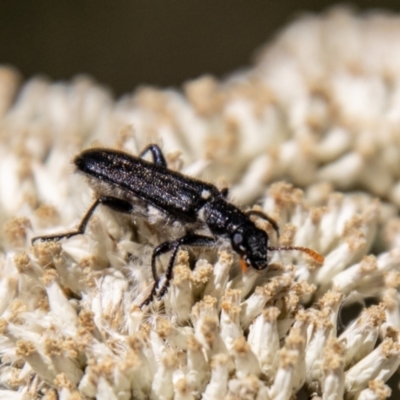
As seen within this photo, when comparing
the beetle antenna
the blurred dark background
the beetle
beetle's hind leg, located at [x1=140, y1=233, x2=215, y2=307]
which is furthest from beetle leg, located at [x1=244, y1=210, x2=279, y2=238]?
the blurred dark background

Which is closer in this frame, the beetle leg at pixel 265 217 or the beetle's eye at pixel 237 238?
the beetle's eye at pixel 237 238

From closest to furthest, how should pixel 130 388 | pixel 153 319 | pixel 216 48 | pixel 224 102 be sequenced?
pixel 130 388 → pixel 153 319 → pixel 224 102 → pixel 216 48

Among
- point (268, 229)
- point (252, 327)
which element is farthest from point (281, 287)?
point (268, 229)

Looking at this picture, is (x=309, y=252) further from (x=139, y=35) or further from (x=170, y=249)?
(x=139, y=35)

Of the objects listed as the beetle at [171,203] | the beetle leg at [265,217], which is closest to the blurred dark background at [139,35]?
the beetle at [171,203]

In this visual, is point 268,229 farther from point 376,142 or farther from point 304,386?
point 376,142

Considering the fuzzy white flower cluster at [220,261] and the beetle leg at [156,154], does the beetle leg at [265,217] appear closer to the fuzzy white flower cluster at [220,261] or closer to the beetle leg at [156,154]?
the fuzzy white flower cluster at [220,261]
